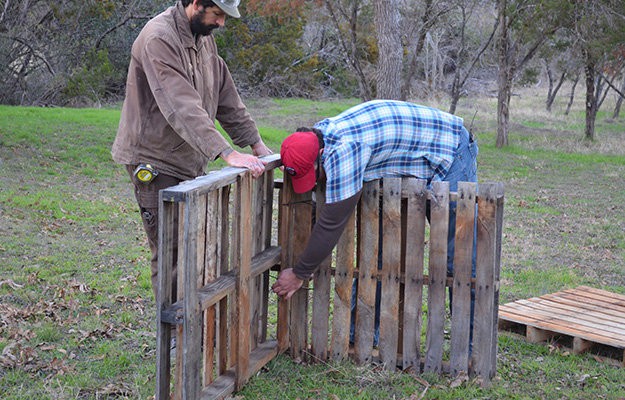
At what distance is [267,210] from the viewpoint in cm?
473

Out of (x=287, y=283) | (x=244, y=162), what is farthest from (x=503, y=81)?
(x=244, y=162)

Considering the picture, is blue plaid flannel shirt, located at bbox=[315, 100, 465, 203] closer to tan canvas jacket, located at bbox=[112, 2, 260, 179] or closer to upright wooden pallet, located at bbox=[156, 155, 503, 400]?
upright wooden pallet, located at bbox=[156, 155, 503, 400]

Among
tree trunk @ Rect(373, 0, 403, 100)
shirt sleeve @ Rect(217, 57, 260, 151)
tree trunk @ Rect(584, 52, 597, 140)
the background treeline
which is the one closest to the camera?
shirt sleeve @ Rect(217, 57, 260, 151)

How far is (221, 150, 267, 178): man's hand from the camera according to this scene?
158 inches

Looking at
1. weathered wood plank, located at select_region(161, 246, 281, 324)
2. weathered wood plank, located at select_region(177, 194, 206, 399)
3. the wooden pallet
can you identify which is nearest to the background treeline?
the wooden pallet

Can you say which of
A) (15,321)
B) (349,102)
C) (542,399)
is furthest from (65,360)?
(349,102)

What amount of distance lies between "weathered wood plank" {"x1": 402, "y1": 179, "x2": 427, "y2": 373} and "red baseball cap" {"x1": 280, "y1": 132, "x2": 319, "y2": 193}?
0.65 meters

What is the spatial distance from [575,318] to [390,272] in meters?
1.84

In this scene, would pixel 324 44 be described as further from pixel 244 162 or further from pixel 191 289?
pixel 191 289

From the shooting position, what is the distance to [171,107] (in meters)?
3.97

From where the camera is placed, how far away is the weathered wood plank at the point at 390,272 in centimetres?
451

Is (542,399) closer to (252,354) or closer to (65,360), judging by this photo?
(252,354)

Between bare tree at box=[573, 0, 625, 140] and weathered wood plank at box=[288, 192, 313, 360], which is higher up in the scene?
bare tree at box=[573, 0, 625, 140]

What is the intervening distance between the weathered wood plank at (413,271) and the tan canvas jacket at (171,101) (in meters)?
1.22
